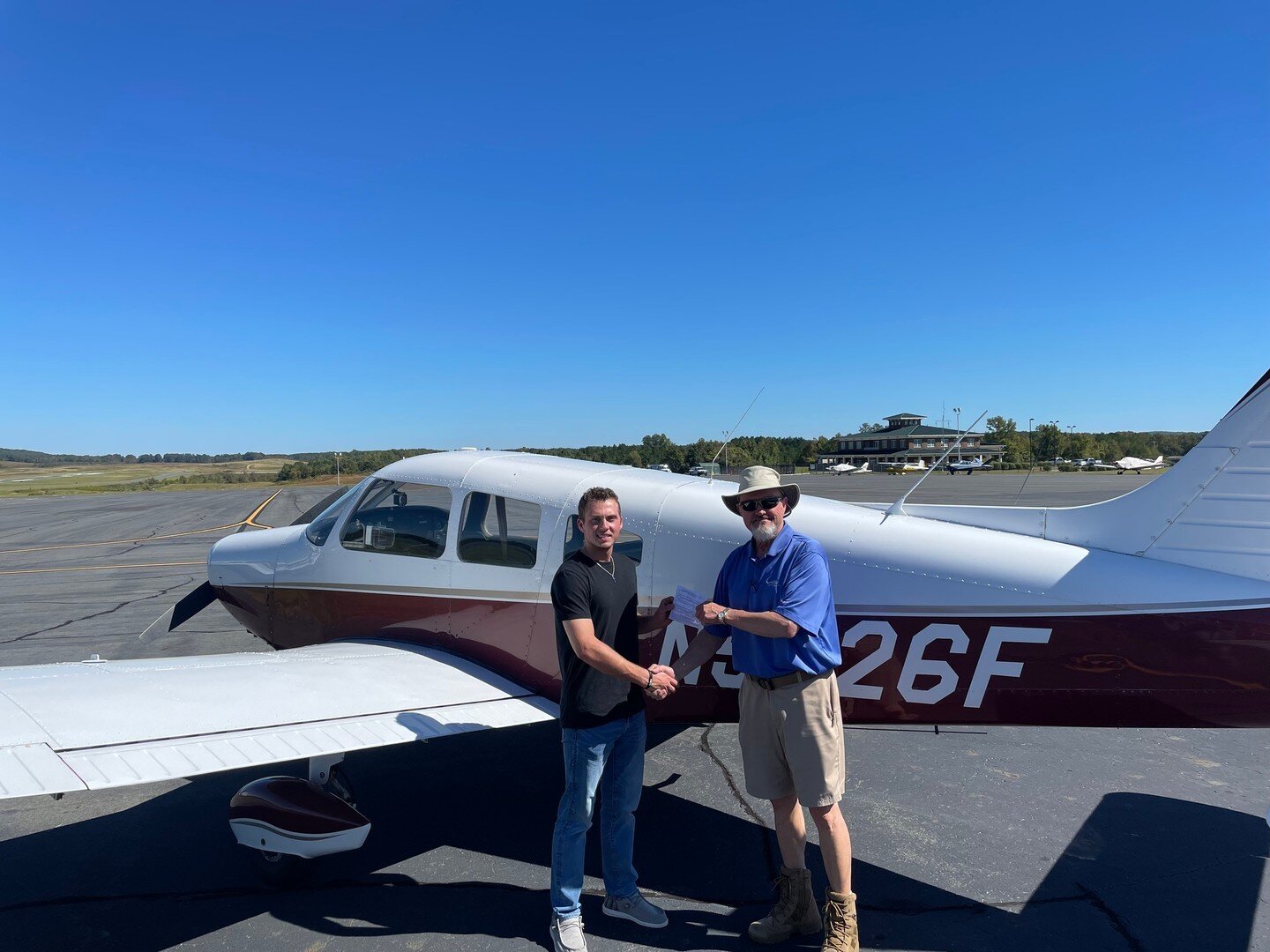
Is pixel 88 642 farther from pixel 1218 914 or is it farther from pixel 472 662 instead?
pixel 1218 914

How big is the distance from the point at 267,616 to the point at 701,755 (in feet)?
11.2

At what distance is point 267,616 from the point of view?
216 inches

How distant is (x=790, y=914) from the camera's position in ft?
10.0

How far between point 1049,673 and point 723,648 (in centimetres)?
148

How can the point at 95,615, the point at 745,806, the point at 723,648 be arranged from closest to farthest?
the point at 723,648 → the point at 745,806 → the point at 95,615

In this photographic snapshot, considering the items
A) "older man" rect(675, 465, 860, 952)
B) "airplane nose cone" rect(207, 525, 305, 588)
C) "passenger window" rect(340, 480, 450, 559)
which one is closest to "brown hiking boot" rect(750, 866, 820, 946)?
"older man" rect(675, 465, 860, 952)

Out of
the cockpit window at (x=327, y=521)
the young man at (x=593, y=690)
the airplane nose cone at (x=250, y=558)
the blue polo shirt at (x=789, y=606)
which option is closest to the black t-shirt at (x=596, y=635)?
the young man at (x=593, y=690)

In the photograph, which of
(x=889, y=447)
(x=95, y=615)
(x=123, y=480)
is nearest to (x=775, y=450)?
(x=95, y=615)

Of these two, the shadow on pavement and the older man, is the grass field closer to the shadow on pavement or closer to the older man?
the shadow on pavement

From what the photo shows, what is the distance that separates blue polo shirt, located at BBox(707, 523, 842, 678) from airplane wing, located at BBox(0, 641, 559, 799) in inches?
56.8

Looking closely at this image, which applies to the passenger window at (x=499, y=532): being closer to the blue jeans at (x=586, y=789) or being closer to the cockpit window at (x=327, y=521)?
the cockpit window at (x=327, y=521)

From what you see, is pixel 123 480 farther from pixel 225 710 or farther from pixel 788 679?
pixel 788 679

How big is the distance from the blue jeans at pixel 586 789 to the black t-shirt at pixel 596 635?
0.23 feet

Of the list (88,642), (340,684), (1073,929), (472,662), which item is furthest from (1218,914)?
(88,642)
